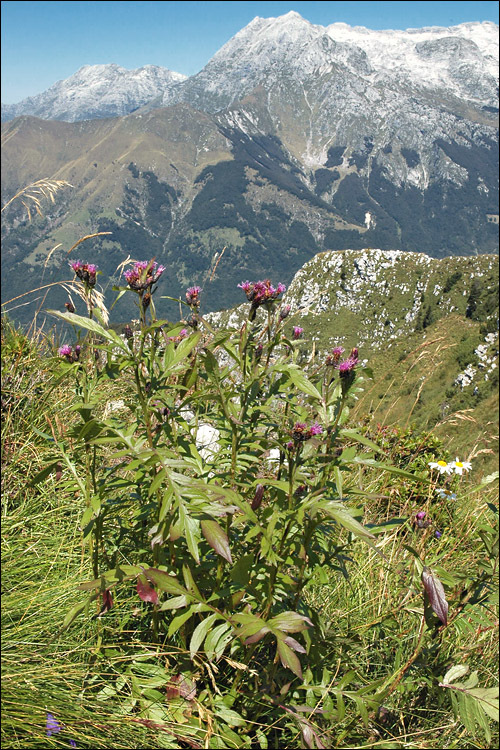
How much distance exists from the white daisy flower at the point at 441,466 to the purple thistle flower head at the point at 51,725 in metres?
3.56

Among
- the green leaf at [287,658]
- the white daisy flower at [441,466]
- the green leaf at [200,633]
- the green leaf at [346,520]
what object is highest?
the green leaf at [346,520]

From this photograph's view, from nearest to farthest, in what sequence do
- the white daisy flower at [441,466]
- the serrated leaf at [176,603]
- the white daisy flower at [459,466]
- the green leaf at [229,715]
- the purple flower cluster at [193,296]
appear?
the serrated leaf at [176,603], the green leaf at [229,715], the purple flower cluster at [193,296], the white daisy flower at [459,466], the white daisy flower at [441,466]

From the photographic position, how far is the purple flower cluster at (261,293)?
2.00 metres

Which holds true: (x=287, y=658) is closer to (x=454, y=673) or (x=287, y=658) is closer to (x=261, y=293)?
(x=454, y=673)

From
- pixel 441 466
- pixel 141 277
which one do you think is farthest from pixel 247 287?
pixel 441 466

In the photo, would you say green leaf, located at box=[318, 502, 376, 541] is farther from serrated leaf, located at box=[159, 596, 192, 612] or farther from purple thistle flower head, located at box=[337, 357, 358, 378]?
serrated leaf, located at box=[159, 596, 192, 612]

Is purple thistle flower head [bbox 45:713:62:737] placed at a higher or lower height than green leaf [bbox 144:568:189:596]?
lower

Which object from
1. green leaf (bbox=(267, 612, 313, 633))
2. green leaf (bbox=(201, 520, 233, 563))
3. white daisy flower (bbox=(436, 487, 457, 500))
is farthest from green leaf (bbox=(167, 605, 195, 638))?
white daisy flower (bbox=(436, 487, 457, 500))

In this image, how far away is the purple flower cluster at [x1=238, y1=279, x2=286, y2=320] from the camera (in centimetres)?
200

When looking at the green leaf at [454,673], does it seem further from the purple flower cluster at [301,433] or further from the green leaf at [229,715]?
the purple flower cluster at [301,433]

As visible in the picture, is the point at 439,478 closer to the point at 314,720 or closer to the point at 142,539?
the point at 314,720

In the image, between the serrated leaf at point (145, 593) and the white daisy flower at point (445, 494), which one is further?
the white daisy flower at point (445, 494)

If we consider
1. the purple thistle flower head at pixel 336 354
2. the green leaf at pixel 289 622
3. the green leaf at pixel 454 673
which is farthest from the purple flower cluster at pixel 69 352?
the green leaf at pixel 454 673

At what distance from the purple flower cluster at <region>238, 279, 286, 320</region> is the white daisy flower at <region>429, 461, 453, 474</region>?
10.0 feet
